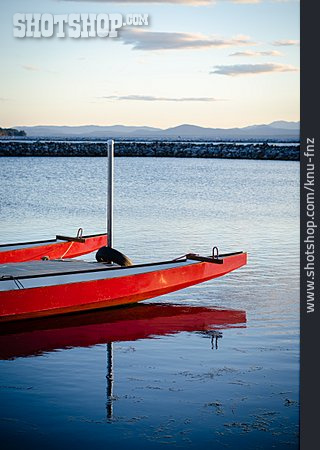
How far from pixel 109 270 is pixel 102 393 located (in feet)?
12.1

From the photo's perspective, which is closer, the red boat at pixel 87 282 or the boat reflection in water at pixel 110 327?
the boat reflection in water at pixel 110 327

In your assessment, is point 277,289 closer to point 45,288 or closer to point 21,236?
point 45,288

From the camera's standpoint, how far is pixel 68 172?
148ft

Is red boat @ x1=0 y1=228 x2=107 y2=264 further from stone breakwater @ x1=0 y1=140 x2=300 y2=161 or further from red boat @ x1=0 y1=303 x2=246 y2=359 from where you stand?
stone breakwater @ x1=0 y1=140 x2=300 y2=161

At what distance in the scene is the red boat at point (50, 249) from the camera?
12.9m

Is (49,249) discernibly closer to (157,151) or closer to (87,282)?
(87,282)

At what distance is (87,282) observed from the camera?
1033 centimetres

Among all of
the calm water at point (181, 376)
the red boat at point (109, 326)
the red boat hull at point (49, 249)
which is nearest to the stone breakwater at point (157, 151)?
the red boat hull at point (49, 249)

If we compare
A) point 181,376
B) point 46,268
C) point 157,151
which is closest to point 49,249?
point 46,268

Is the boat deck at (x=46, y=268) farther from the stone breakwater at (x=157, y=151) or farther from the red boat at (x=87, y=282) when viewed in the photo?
the stone breakwater at (x=157, y=151)

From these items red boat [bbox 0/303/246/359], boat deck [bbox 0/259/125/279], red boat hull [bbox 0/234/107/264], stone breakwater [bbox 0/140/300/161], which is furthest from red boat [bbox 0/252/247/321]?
stone breakwater [bbox 0/140/300/161]
